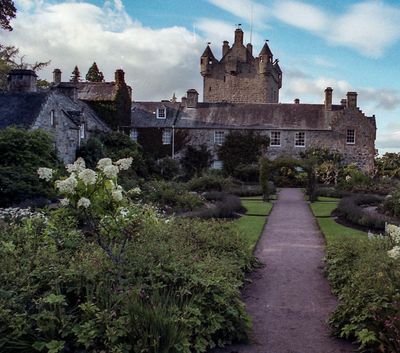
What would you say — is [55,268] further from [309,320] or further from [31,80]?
[31,80]

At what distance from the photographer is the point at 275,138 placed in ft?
139

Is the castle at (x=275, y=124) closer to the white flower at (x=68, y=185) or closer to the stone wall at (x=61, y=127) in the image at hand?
the stone wall at (x=61, y=127)

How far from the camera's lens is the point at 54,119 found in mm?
27359

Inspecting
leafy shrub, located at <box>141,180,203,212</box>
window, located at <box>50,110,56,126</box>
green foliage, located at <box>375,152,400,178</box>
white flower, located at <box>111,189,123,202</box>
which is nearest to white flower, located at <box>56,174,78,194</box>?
white flower, located at <box>111,189,123,202</box>

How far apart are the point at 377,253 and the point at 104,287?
4.70m

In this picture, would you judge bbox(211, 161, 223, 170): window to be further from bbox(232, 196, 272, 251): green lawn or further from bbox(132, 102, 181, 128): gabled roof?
bbox(232, 196, 272, 251): green lawn

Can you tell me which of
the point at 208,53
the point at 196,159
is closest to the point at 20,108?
the point at 196,159

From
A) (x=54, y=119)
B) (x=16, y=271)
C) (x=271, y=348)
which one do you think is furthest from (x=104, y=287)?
(x=54, y=119)

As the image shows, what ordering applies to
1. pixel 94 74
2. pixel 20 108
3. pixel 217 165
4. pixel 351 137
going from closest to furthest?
pixel 20 108 → pixel 351 137 → pixel 217 165 → pixel 94 74

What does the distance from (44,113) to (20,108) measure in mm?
1286

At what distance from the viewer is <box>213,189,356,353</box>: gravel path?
6652 mm

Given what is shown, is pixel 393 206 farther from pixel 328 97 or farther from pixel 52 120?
pixel 328 97

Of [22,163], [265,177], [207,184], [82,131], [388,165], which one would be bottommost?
[207,184]

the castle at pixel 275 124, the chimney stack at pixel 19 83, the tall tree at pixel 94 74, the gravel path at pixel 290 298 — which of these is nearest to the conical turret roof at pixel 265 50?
the castle at pixel 275 124
